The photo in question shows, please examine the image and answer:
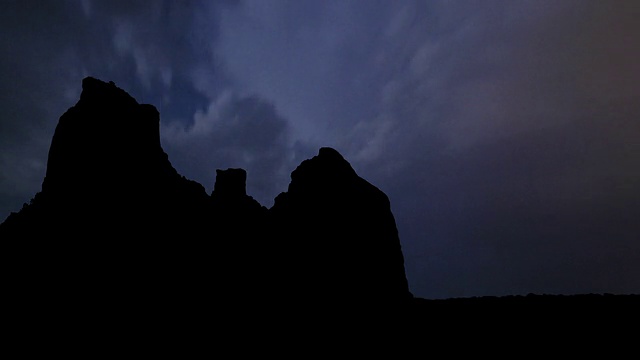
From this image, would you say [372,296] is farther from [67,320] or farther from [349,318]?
[67,320]

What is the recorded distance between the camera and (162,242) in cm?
2777

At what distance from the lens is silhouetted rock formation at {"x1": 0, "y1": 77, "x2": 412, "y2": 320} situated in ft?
77.7

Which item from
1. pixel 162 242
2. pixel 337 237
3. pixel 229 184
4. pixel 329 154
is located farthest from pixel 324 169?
pixel 229 184

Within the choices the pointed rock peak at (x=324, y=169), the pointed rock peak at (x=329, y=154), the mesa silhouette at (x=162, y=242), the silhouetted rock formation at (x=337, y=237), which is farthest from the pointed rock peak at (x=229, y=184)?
the pointed rock peak at (x=329, y=154)

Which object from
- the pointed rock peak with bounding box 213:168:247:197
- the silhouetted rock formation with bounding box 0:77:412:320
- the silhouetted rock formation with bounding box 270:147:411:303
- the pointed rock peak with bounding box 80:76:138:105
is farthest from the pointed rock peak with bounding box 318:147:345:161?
the pointed rock peak with bounding box 80:76:138:105

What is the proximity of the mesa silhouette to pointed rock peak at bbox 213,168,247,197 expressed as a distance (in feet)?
22.1

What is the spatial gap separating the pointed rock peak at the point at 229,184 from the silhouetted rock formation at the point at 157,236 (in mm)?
6367

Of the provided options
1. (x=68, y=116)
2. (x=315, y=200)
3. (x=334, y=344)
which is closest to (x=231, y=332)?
(x=334, y=344)

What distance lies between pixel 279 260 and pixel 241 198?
1230cm

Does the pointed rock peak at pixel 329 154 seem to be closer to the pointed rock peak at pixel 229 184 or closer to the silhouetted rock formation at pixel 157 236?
the silhouetted rock formation at pixel 157 236

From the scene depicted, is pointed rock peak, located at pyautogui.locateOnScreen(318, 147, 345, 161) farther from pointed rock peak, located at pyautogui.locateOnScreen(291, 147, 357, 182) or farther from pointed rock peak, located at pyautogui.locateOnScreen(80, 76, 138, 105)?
pointed rock peak, located at pyautogui.locateOnScreen(80, 76, 138, 105)

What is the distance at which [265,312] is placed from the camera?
89.4 ft

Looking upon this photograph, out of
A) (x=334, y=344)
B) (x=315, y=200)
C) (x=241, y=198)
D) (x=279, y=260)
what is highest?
Answer: (x=241, y=198)

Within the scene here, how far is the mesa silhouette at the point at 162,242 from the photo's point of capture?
23484mm
